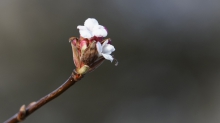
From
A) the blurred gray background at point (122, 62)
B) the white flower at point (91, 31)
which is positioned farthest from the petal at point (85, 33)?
the blurred gray background at point (122, 62)

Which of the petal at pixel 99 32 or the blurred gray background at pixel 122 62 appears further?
the blurred gray background at pixel 122 62

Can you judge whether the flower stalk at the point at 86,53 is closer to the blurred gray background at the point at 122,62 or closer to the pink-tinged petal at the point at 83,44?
the pink-tinged petal at the point at 83,44

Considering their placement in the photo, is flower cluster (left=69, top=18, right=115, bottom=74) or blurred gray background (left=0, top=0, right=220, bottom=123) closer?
flower cluster (left=69, top=18, right=115, bottom=74)

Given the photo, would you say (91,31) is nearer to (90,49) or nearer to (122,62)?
(90,49)

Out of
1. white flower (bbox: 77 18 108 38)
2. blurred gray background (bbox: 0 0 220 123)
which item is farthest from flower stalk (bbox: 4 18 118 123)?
blurred gray background (bbox: 0 0 220 123)

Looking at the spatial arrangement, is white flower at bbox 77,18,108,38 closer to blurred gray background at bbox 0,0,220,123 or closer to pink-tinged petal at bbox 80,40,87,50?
pink-tinged petal at bbox 80,40,87,50
